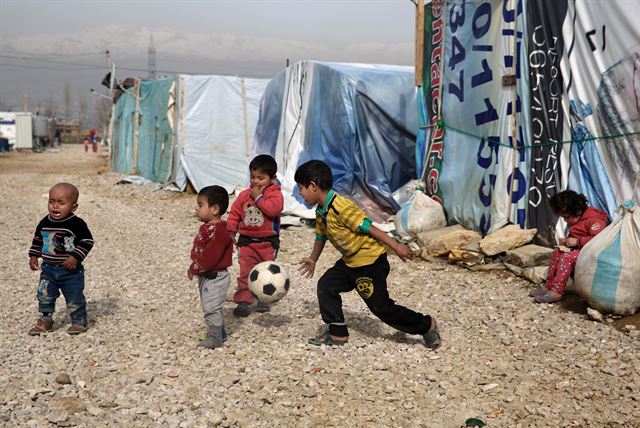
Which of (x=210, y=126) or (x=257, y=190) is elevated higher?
(x=210, y=126)

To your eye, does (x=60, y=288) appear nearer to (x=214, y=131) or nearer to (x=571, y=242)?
(x=571, y=242)

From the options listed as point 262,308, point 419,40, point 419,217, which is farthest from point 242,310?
point 419,40

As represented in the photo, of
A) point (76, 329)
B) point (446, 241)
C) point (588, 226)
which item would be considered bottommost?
point (76, 329)

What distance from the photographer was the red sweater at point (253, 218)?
556cm

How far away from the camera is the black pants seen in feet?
15.4

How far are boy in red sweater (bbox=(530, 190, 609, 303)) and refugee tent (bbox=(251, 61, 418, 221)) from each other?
15.2ft

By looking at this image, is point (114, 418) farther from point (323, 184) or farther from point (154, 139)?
point (154, 139)

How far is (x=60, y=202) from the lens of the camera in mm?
4867

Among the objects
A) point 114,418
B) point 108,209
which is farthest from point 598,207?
point 108,209

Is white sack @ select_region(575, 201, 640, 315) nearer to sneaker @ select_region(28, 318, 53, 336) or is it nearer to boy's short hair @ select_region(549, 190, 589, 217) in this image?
boy's short hair @ select_region(549, 190, 589, 217)

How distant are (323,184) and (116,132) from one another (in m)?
22.3

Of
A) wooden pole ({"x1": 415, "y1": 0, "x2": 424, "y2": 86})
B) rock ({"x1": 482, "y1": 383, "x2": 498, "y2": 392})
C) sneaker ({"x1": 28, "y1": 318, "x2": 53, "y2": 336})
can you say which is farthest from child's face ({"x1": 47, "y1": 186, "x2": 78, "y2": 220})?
wooden pole ({"x1": 415, "y1": 0, "x2": 424, "y2": 86})

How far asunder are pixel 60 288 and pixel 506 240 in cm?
485

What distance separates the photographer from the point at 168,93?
672 inches
